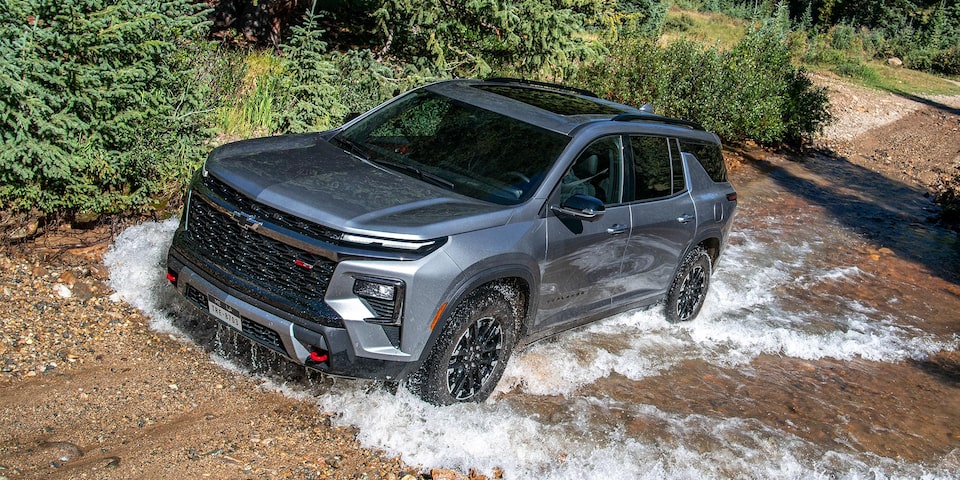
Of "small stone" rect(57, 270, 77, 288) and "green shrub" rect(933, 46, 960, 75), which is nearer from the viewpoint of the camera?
"small stone" rect(57, 270, 77, 288)

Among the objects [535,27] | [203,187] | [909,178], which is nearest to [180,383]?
[203,187]

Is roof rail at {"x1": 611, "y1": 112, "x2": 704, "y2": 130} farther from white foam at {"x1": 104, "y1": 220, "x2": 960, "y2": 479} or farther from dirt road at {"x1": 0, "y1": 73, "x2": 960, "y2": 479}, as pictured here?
dirt road at {"x1": 0, "y1": 73, "x2": 960, "y2": 479}

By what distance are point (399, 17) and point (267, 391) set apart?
6.59 metres

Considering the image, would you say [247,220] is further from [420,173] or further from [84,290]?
[84,290]

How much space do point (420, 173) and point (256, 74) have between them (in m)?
5.00

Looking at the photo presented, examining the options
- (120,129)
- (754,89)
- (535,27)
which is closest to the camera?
(120,129)

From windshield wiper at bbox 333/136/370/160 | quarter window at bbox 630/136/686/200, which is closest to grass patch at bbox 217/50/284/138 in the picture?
windshield wiper at bbox 333/136/370/160

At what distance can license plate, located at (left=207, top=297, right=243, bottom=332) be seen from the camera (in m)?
5.02

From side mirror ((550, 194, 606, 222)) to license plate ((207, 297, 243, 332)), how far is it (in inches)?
78.2

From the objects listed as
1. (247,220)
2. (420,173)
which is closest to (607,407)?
(420,173)

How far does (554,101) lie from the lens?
6.73 meters

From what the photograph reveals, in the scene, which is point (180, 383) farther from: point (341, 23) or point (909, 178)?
point (909, 178)

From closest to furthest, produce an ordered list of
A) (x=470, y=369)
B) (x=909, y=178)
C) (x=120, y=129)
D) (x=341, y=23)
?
(x=470, y=369)
(x=120, y=129)
(x=341, y=23)
(x=909, y=178)

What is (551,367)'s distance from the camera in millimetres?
6582
